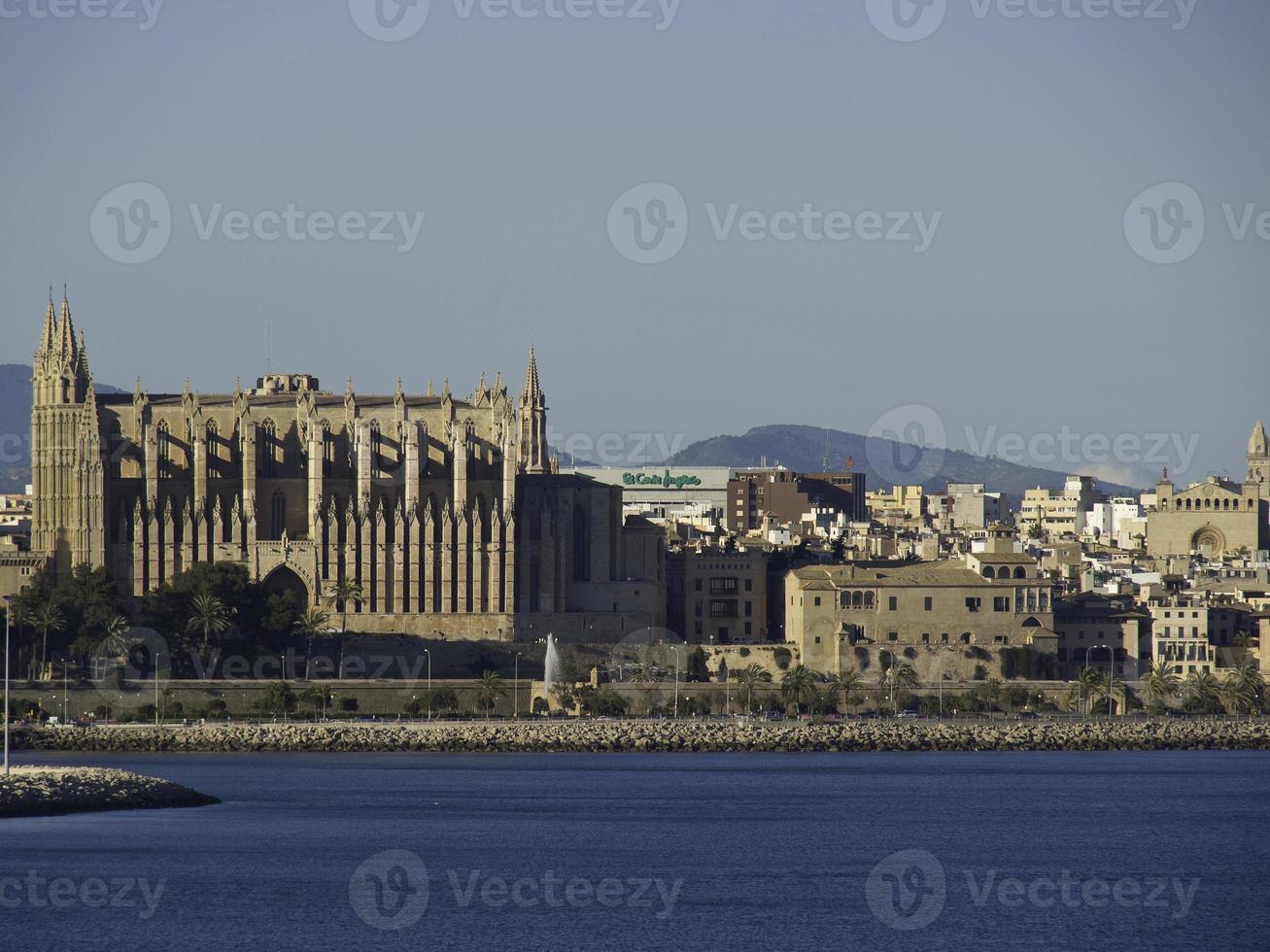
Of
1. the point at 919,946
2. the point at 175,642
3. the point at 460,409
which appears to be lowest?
the point at 919,946

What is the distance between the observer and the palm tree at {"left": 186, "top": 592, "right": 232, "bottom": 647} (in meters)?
117

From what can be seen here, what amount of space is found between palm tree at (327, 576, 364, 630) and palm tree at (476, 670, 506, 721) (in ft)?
26.2

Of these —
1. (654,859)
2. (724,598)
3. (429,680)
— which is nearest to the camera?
(654,859)

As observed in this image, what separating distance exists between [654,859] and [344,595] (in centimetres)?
4750

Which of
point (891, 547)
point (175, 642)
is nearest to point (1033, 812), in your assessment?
point (175, 642)

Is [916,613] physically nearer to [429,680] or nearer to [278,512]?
[429,680]

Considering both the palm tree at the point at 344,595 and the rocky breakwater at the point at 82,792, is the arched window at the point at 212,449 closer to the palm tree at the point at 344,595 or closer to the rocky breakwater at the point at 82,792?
the palm tree at the point at 344,595

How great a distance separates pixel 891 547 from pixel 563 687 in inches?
1765

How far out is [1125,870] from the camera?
3049 inches

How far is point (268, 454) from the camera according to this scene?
12938 centimetres

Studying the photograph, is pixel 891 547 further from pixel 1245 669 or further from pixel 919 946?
pixel 919 946

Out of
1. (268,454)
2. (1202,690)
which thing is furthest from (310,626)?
(1202,690)

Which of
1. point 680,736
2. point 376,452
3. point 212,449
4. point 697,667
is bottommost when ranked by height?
point 680,736

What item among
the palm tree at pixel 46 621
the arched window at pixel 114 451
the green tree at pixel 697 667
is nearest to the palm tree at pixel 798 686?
the green tree at pixel 697 667
